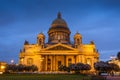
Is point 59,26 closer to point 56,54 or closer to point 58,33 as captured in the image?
point 58,33

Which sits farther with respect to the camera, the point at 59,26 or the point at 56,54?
the point at 59,26

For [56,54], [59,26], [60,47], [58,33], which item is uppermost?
[59,26]

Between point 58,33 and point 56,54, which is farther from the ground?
point 58,33

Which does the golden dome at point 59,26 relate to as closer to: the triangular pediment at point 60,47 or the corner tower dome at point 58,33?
the corner tower dome at point 58,33

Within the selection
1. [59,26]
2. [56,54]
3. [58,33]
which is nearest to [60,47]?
[56,54]

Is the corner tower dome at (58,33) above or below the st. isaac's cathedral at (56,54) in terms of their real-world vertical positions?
above

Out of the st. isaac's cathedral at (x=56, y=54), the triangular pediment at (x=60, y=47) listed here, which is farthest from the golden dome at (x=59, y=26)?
the triangular pediment at (x=60, y=47)

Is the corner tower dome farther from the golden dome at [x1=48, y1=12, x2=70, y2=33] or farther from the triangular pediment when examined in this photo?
the triangular pediment

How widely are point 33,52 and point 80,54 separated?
1955 centimetres

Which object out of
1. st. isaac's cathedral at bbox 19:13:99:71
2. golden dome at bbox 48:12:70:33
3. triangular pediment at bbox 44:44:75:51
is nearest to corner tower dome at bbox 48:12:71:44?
golden dome at bbox 48:12:70:33

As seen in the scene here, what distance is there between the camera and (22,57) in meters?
101

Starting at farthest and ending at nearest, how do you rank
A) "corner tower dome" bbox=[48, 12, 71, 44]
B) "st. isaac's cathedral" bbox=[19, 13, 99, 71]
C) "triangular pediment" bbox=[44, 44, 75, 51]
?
"corner tower dome" bbox=[48, 12, 71, 44], "triangular pediment" bbox=[44, 44, 75, 51], "st. isaac's cathedral" bbox=[19, 13, 99, 71]

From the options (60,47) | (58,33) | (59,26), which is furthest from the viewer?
(59,26)

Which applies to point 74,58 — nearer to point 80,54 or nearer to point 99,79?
point 80,54
